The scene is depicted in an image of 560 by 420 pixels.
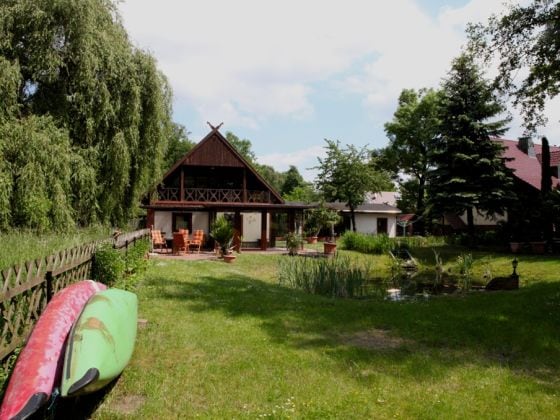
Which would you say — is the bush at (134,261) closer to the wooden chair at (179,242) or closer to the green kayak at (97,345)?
the green kayak at (97,345)

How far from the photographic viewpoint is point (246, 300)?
896cm

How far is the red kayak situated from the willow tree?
9.23m

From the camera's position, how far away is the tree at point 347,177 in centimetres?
3044

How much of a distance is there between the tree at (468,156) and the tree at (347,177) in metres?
7.31

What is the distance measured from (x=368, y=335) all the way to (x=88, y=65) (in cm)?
1088

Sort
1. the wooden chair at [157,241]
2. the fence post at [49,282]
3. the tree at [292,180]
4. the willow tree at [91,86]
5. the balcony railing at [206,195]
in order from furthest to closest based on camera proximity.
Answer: the tree at [292,180], the balcony railing at [206,195], the wooden chair at [157,241], the willow tree at [91,86], the fence post at [49,282]

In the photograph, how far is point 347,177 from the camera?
30594 millimetres

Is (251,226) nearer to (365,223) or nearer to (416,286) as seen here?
(365,223)

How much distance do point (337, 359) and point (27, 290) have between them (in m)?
3.63

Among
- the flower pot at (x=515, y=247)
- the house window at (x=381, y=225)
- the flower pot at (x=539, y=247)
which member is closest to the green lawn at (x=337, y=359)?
the flower pot at (x=539, y=247)

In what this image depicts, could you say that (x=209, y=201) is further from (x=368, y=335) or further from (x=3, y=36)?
(x=368, y=335)

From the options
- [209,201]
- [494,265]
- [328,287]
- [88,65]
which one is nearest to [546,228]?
[494,265]

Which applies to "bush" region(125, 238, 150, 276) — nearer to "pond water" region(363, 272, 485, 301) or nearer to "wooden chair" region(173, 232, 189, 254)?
"pond water" region(363, 272, 485, 301)

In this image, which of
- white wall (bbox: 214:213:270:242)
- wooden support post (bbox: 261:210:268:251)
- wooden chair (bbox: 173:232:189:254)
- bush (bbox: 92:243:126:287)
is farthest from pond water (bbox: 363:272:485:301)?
white wall (bbox: 214:213:270:242)
